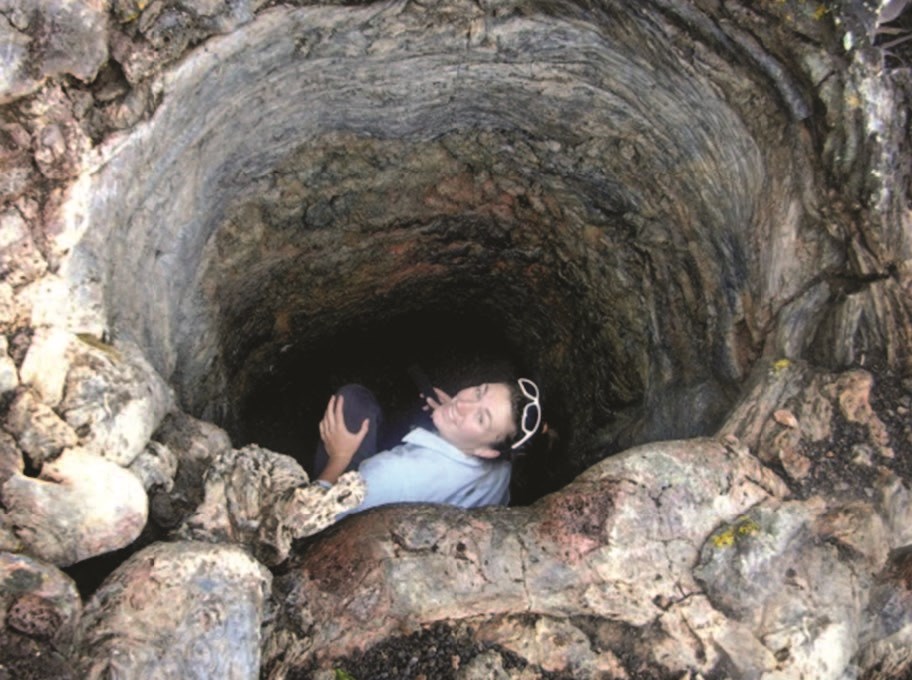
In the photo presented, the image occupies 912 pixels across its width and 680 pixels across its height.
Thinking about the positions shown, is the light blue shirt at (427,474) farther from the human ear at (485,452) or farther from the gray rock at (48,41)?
the gray rock at (48,41)

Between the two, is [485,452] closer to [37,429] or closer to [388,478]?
[388,478]

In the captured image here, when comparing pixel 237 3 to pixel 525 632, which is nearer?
pixel 525 632

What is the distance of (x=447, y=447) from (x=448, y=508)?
68cm

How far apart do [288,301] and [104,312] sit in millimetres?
1687

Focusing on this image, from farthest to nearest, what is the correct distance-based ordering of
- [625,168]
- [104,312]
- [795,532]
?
[625,168]
[795,532]
[104,312]

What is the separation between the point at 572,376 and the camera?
13.5 feet

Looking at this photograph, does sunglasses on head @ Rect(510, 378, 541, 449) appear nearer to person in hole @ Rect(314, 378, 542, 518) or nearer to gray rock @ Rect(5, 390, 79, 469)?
person in hole @ Rect(314, 378, 542, 518)

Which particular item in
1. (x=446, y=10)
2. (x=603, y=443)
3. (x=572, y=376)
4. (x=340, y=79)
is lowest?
(x=603, y=443)

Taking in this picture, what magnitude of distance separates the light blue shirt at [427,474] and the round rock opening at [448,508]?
0.54 m

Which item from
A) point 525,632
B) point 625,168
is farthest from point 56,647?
point 625,168

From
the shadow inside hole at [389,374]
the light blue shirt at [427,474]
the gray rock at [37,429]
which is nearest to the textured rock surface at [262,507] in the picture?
the gray rock at [37,429]

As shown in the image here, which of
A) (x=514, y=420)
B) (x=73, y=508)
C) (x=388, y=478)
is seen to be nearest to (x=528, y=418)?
(x=514, y=420)

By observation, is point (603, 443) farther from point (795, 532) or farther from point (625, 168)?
point (795, 532)

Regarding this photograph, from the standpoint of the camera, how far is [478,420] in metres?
2.96
